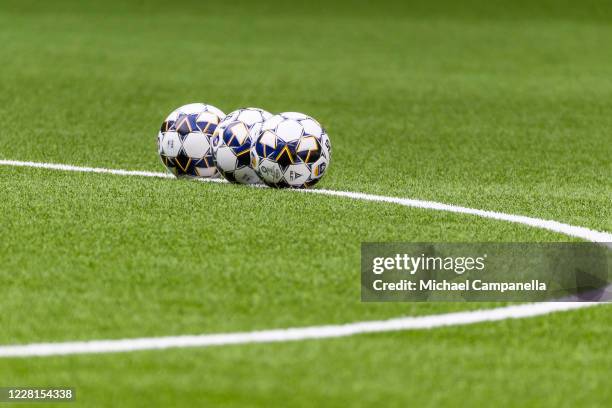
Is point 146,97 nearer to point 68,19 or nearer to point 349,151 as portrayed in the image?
point 349,151

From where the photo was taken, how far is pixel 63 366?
4.24 metres

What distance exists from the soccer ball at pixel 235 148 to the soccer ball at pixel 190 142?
168 millimetres

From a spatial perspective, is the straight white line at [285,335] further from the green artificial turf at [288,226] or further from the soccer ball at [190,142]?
the soccer ball at [190,142]

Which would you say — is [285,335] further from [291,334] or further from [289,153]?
[289,153]

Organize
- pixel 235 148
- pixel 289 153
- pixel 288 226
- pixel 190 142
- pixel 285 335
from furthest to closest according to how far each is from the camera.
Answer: pixel 190 142 < pixel 235 148 < pixel 289 153 < pixel 288 226 < pixel 285 335

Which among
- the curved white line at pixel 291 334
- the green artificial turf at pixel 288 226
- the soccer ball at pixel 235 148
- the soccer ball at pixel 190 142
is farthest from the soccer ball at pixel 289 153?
the curved white line at pixel 291 334

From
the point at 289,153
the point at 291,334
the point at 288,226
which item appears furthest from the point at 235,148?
the point at 291,334

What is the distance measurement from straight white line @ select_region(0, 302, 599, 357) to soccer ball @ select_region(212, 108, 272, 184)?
3.23 m

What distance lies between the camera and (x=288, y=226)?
21.7 feet

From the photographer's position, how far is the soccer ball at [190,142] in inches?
329

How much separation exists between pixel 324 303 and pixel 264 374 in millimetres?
954

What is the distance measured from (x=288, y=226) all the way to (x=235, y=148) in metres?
1.56

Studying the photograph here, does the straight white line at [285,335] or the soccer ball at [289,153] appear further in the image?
the soccer ball at [289,153]

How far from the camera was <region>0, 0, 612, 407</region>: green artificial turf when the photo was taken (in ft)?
13.8
